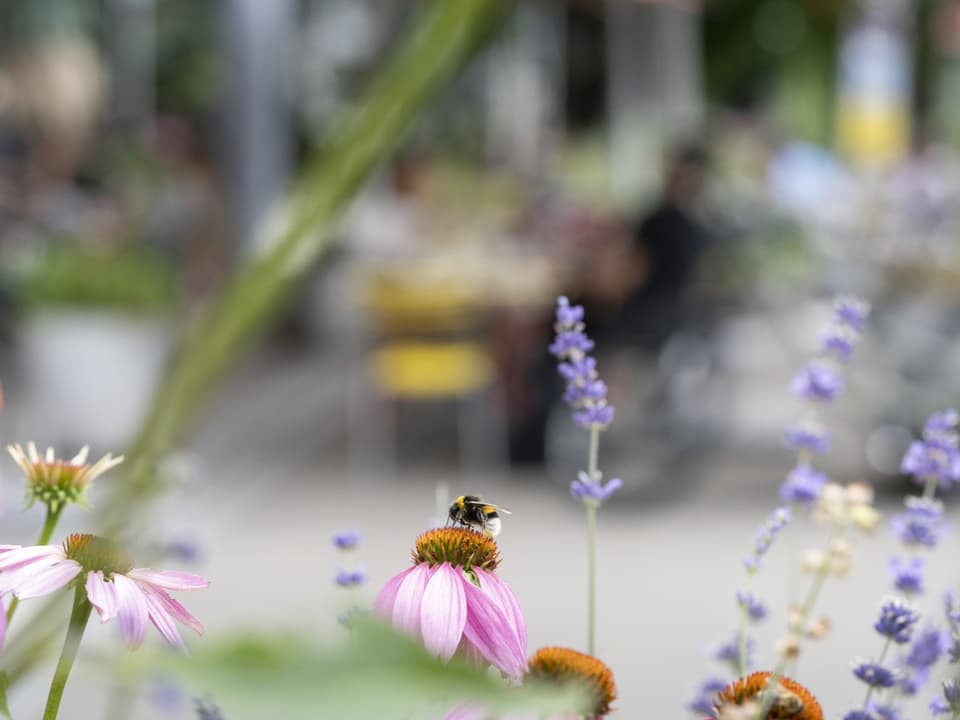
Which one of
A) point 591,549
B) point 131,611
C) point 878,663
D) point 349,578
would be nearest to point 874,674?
point 878,663

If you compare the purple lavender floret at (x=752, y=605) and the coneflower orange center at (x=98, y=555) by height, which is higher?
the purple lavender floret at (x=752, y=605)

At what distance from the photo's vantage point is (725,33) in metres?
24.4

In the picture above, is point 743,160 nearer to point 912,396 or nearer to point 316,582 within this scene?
point 912,396

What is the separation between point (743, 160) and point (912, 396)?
674 cm

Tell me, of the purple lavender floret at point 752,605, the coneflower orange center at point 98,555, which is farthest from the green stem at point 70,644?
the purple lavender floret at point 752,605

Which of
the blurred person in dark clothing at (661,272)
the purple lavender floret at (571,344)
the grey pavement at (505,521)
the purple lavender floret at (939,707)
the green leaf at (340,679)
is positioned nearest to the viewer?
the green leaf at (340,679)

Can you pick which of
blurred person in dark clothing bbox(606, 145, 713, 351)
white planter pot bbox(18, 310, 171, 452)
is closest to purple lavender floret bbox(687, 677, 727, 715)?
blurred person in dark clothing bbox(606, 145, 713, 351)

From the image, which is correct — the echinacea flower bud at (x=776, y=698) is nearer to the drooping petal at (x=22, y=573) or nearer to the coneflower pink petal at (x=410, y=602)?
the coneflower pink petal at (x=410, y=602)

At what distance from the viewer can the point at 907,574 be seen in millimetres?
733

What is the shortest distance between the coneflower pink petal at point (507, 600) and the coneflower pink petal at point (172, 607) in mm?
104

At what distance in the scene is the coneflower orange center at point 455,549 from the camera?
57 cm

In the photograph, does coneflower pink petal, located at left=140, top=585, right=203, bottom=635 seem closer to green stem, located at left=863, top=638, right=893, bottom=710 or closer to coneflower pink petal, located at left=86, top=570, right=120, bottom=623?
coneflower pink petal, located at left=86, top=570, right=120, bottom=623

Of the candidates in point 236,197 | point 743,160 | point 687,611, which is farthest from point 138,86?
point 687,611

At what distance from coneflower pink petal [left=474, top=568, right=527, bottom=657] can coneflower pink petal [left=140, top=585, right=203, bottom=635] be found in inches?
4.1
